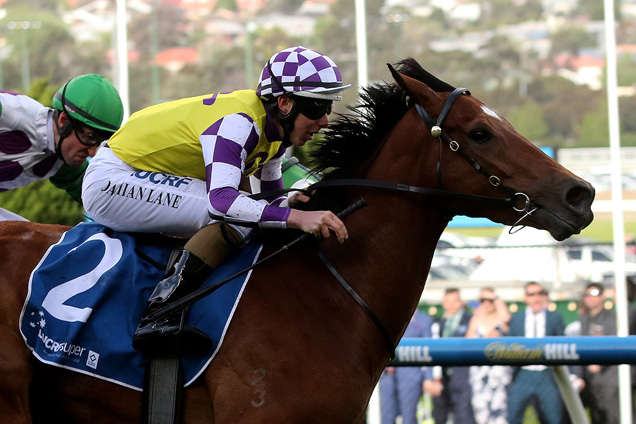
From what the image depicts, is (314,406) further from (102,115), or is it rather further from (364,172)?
(102,115)

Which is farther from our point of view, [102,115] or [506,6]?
[506,6]

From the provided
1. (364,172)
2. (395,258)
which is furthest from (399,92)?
(395,258)

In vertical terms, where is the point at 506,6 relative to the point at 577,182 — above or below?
above

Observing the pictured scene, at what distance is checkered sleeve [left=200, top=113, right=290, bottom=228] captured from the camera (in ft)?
9.55

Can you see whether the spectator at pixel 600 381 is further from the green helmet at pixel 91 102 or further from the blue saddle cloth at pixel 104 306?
the green helmet at pixel 91 102

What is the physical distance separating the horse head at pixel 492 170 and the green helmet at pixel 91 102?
1.39 meters

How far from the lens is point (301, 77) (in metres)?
3.16

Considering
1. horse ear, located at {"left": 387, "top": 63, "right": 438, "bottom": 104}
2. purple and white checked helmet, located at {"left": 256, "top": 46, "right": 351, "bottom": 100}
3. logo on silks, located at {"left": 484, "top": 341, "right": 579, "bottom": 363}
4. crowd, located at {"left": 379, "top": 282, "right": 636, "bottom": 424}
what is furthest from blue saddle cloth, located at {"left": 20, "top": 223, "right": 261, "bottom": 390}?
crowd, located at {"left": 379, "top": 282, "right": 636, "bottom": 424}

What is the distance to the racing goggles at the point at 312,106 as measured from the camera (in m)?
3.19

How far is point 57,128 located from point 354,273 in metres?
1.67

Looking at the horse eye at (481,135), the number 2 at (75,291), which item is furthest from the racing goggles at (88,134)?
the horse eye at (481,135)

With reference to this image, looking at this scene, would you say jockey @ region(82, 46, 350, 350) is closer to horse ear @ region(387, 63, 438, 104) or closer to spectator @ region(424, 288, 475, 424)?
horse ear @ region(387, 63, 438, 104)

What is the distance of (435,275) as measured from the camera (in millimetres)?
9273

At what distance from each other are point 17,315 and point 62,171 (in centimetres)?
122
